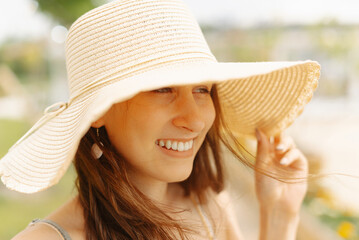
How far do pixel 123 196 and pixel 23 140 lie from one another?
0.45m

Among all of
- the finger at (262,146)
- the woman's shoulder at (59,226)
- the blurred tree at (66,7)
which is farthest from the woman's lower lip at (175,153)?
the blurred tree at (66,7)

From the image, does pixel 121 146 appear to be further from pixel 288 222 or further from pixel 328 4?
pixel 328 4

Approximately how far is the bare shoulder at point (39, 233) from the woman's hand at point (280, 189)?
896mm

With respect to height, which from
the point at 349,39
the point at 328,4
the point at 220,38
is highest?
the point at 328,4

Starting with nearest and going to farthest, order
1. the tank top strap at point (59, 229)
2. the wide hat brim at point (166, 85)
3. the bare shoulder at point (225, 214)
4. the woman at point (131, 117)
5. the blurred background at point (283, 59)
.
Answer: the wide hat brim at point (166, 85) → the woman at point (131, 117) → the tank top strap at point (59, 229) → the bare shoulder at point (225, 214) → the blurred background at point (283, 59)

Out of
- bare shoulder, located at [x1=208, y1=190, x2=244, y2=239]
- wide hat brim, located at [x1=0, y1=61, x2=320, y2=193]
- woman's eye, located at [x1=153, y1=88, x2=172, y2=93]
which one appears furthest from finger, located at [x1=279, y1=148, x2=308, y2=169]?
woman's eye, located at [x1=153, y1=88, x2=172, y2=93]

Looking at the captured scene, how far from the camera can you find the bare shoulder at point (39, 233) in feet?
3.94

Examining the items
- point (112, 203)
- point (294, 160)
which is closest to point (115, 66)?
point (112, 203)

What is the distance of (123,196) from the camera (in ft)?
4.31

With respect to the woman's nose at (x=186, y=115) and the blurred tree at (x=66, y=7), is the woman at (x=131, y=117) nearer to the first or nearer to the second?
the woman's nose at (x=186, y=115)

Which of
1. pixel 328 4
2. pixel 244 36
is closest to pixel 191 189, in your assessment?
pixel 328 4

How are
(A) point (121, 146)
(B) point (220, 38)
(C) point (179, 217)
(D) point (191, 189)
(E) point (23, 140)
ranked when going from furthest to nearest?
1. (B) point (220, 38)
2. (D) point (191, 189)
3. (C) point (179, 217)
4. (E) point (23, 140)
5. (A) point (121, 146)

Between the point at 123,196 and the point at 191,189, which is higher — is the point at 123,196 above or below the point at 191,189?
above

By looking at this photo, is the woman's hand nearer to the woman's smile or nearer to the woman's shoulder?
the woman's smile
